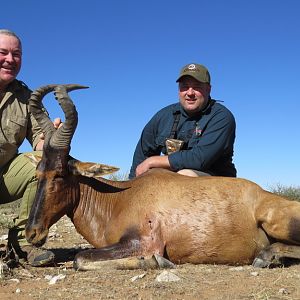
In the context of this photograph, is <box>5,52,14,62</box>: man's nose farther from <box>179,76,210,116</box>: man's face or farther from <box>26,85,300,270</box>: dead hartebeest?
<box>179,76,210,116</box>: man's face

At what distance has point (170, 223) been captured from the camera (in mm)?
6047

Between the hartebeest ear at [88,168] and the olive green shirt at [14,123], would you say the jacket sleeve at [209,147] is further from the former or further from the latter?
the olive green shirt at [14,123]

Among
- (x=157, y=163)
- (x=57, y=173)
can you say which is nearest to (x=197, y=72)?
(x=157, y=163)

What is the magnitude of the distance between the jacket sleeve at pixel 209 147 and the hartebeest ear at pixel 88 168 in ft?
4.39

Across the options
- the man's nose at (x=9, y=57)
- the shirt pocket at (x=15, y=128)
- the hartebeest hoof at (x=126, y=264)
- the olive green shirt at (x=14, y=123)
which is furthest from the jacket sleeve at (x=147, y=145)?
the hartebeest hoof at (x=126, y=264)

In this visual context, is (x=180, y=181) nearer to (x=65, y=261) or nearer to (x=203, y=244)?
(x=203, y=244)

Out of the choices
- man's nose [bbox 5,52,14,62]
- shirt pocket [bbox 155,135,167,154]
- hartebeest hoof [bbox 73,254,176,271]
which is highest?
man's nose [bbox 5,52,14,62]

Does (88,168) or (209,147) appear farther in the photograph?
(209,147)

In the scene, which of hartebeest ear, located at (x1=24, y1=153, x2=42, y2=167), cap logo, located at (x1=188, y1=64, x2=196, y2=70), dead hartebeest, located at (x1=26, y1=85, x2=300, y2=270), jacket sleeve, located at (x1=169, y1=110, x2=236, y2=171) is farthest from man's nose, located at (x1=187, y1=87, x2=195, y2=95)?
hartebeest ear, located at (x1=24, y1=153, x2=42, y2=167)

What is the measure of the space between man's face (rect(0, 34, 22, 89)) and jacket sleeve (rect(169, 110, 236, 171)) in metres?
2.75

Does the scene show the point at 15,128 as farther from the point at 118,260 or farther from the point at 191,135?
the point at 118,260

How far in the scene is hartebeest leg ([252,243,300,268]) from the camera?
19.4ft

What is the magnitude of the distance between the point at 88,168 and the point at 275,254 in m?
2.55

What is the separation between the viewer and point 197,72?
803cm
